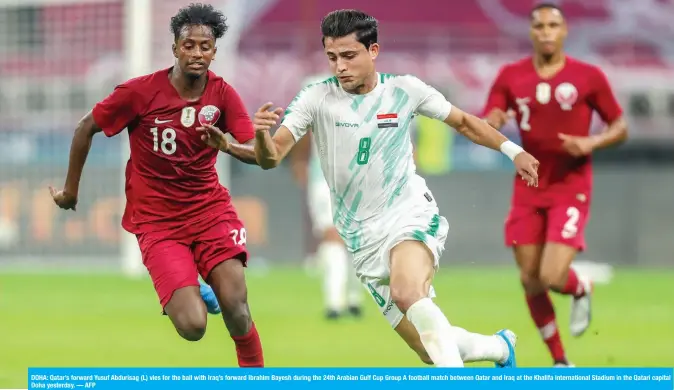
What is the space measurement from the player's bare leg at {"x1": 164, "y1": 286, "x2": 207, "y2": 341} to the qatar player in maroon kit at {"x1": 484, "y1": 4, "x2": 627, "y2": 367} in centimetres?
293

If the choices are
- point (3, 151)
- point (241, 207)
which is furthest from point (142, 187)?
point (3, 151)

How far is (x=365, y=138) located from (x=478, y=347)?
48.3 inches

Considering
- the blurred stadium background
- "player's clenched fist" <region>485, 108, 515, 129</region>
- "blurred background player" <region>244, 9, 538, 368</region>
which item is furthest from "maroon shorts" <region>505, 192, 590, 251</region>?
"blurred background player" <region>244, 9, 538, 368</region>

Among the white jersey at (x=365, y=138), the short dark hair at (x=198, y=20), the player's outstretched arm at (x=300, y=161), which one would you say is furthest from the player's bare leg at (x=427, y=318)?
the player's outstretched arm at (x=300, y=161)

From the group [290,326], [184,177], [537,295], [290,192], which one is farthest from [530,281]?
[290,192]

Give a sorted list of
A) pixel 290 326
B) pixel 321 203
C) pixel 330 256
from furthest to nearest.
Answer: pixel 330 256 → pixel 321 203 → pixel 290 326

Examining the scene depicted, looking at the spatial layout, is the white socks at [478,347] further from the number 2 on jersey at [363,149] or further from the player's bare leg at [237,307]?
the player's bare leg at [237,307]

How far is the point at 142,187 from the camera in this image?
24.8 feet

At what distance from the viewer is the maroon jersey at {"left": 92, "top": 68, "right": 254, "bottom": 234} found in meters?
7.34

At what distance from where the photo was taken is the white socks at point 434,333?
6.64m

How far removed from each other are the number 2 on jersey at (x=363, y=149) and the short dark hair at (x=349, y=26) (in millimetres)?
487

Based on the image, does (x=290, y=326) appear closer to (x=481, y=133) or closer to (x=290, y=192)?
(x=481, y=133)

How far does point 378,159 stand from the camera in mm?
7129
